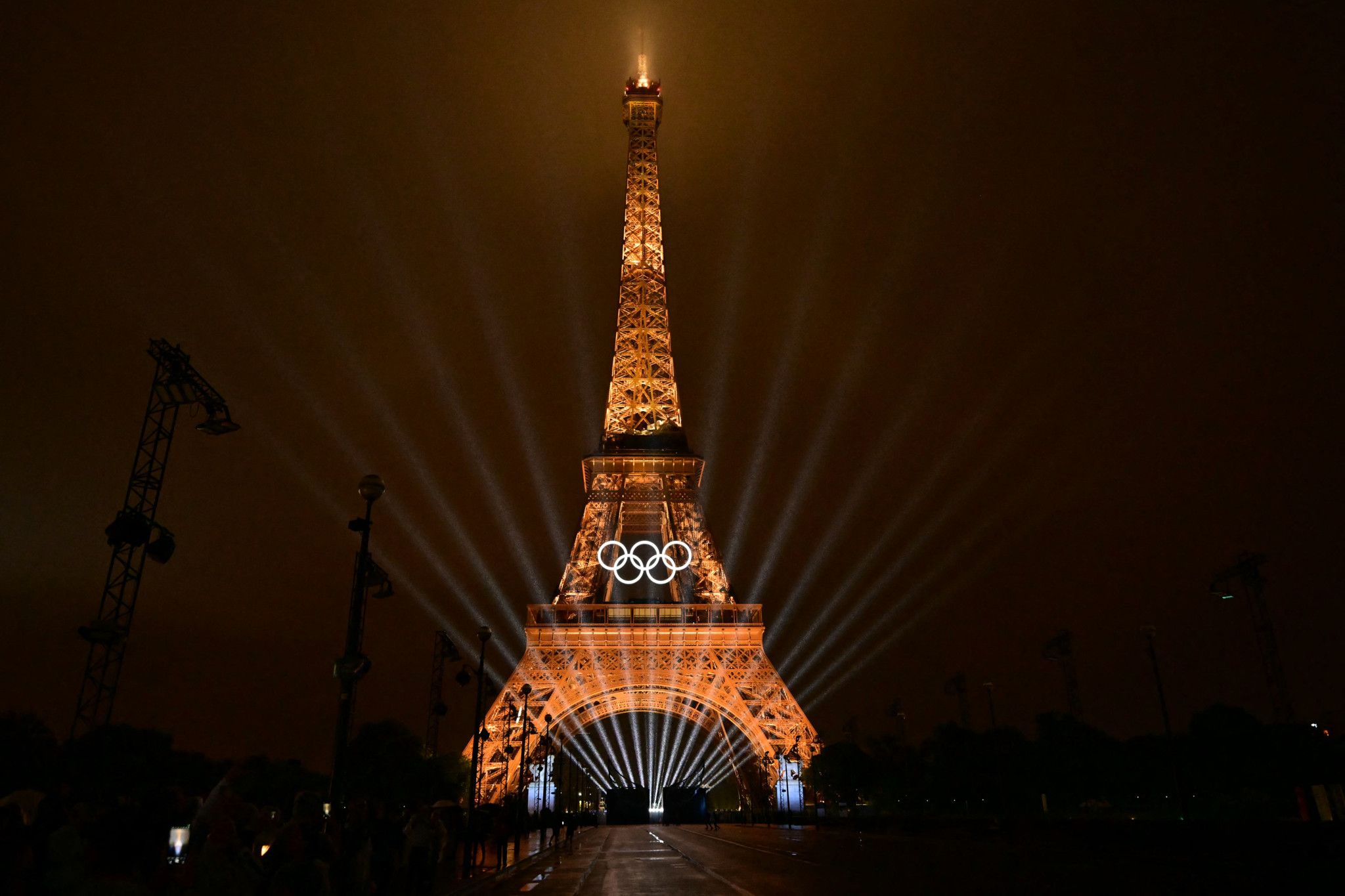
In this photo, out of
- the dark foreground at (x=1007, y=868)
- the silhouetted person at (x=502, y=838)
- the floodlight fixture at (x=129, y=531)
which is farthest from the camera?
the silhouetted person at (x=502, y=838)

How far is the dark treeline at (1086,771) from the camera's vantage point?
44844mm

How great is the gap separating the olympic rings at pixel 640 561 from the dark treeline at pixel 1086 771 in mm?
15942

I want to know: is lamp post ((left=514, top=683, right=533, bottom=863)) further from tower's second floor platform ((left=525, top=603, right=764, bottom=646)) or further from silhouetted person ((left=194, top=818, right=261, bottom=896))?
silhouetted person ((left=194, top=818, right=261, bottom=896))

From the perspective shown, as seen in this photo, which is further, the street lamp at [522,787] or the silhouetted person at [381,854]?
the street lamp at [522,787]

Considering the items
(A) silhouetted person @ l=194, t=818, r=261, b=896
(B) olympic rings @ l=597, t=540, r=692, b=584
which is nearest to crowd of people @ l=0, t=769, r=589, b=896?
(A) silhouetted person @ l=194, t=818, r=261, b=896

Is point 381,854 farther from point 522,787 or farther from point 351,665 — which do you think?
point 522,787

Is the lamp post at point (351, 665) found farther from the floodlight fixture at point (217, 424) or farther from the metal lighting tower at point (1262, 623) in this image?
the metal lighting tower at point (1262, 623)

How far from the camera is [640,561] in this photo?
5700 cm

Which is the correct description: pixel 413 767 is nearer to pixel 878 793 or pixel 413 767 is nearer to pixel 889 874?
pixel 878 793

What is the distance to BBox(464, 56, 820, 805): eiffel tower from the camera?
5741cm

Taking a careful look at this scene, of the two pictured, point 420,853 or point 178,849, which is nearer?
point 178,849

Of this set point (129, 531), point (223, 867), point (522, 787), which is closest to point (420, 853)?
point (223, 867)

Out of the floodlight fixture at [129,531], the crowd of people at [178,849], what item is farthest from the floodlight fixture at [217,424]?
the crowd of people at [178,849]

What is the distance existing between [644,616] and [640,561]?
5.65 meters
